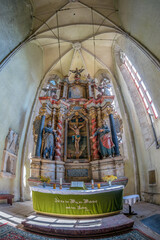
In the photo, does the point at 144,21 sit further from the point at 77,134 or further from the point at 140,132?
the point at 77,134

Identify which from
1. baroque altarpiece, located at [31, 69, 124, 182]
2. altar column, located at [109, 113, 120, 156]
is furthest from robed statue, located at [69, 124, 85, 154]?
altar column, located at [109, 113, 120, 156]

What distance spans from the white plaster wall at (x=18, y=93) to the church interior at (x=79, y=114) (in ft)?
0.18

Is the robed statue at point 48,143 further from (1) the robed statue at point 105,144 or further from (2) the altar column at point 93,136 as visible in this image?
(1) the robed statue at point 105,144

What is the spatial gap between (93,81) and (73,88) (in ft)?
5.61

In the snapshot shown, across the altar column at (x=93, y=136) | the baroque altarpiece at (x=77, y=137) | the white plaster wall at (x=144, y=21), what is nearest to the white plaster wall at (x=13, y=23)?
the baroque altarpiece at (x=77, y=137)

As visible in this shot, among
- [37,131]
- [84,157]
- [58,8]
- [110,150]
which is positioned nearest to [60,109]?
[37,131]

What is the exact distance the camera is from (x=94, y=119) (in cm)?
897

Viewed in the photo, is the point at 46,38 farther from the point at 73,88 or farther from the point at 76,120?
the point at 76,120

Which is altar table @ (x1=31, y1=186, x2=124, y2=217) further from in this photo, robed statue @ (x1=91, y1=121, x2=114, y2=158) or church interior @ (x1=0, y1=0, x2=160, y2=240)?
robed statue @ (x1=91, y1=121, x2=114, y2=158)

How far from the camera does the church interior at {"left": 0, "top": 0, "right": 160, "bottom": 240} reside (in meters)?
4.65

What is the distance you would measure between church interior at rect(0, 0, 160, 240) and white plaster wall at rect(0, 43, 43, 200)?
0.18 ft

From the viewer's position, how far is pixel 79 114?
9578mm

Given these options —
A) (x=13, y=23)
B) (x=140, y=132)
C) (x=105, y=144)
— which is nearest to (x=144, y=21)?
(x=140, y=132)

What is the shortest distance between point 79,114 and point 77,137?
1763 mm
